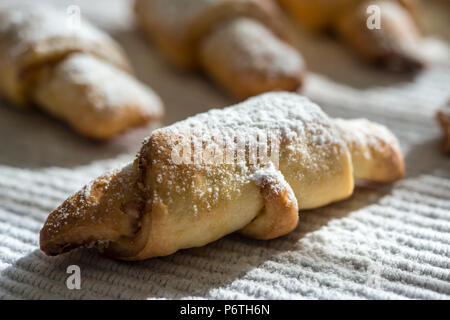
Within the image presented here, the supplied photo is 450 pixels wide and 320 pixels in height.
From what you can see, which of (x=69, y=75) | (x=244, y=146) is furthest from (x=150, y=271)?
(x=69, y=75)

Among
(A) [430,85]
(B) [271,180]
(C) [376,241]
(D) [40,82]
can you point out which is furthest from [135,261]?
(A) [430,85]

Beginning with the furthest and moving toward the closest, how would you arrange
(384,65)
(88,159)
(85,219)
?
(384,65), (88,159), (85,219)

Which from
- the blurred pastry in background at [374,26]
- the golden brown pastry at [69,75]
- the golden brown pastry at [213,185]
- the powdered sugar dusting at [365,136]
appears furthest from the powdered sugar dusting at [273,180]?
the blurred pastry in background at [374,26]

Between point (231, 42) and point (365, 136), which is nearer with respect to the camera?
point (365, 136)

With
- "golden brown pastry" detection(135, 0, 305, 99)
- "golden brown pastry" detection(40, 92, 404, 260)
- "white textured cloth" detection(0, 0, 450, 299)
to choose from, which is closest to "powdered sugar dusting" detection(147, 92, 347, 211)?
"golden brown pastry" detection(40, 92, 404, 260)

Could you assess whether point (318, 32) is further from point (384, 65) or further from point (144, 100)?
point (144, 100)

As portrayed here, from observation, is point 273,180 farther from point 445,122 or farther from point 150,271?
point 445,122
